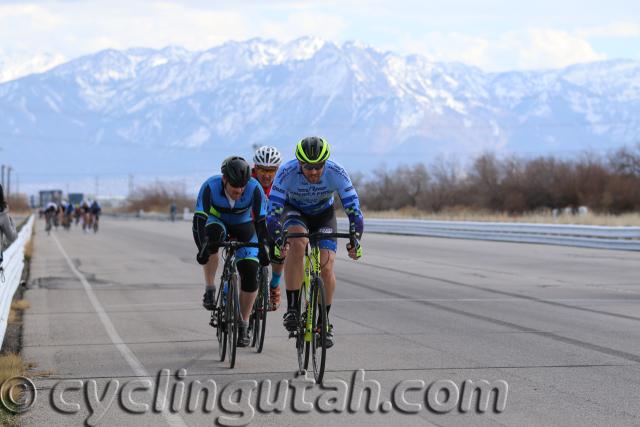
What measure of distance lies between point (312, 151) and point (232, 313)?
5.75ft

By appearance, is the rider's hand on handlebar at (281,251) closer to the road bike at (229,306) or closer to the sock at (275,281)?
the road bike at (229,306)

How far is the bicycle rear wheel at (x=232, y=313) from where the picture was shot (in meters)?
9.97

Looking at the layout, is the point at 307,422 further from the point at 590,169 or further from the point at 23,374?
the point at 590,169

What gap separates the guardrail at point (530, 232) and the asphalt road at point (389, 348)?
8.75 m

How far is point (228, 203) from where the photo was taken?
10594 mm

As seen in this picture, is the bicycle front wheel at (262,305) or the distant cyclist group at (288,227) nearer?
the distant cyclist group at (288,227)

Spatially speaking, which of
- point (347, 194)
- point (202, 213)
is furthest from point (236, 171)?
point (347, 194)

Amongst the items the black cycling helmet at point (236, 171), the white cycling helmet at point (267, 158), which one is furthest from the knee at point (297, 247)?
the white cycling helmet at point (267, 158)

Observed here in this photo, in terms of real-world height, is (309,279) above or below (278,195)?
below

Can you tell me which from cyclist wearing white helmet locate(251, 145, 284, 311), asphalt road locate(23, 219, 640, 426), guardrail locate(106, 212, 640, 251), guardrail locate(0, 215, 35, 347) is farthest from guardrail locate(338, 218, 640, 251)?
cyclist wearing white helmet locate(251, 145, 284, 311)

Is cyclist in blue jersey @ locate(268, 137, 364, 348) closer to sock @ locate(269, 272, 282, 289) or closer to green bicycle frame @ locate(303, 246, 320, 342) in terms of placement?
green bicycle frame @ locate(303, 246, 320, 342)

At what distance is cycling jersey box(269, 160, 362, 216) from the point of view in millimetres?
9820

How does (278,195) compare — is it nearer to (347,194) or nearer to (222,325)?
(347,194)

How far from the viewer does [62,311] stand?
15.4 m
